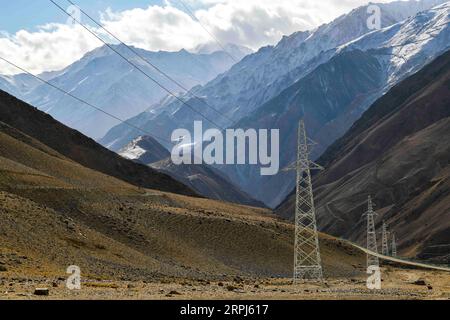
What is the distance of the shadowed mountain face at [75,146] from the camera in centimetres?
15225

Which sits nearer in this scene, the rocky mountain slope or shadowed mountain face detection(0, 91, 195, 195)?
the rocky mountain slope

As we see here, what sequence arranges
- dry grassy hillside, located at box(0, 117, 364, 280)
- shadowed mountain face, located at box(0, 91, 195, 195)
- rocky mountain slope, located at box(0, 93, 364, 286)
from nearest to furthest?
rocky mountain slope, located at box(0, 93, 364, 286) → dry grassy hillside, located at box(0, 117, 364, 280) → shadowed mountain face, located at box(0, 91, 195, 195)

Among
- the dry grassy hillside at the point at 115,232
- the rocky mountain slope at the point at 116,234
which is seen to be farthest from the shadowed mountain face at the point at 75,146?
the dry grassy hillside at the point at 115,232

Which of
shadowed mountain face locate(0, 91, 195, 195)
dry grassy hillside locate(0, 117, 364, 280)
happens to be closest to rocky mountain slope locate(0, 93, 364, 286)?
dry grassy hillside locate(0, 117, 364, 280)

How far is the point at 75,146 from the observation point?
159000 mm

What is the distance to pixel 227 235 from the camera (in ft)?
333

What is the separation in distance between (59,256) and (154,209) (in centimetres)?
3950

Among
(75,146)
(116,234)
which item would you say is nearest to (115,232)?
(116,234)

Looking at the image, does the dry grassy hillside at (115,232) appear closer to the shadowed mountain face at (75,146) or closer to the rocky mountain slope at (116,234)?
the rocky mountain slope at (116,234)

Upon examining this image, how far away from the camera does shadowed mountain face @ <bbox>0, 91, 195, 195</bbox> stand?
152m

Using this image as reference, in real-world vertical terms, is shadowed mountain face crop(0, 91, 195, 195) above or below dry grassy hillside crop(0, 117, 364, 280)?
above

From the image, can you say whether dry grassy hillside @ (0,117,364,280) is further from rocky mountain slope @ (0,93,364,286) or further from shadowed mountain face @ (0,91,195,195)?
shadowed mountain face @ (0,91,195,195)

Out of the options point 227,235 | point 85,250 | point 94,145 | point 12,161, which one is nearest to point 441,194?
point 94,145
